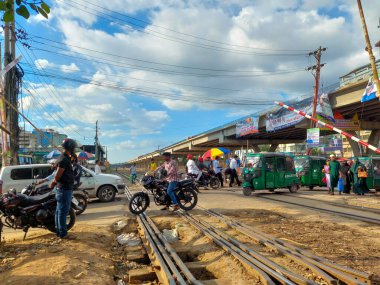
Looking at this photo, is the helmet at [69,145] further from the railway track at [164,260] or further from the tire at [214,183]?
the tire at [214,183]

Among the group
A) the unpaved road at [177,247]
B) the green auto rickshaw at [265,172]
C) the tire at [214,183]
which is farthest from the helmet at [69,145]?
the tire at [214,183]

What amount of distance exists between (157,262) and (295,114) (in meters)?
23.7

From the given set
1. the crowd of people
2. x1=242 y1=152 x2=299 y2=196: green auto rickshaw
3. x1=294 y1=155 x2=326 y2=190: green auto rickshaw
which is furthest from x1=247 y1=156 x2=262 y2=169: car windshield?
x1=294 y1=155 x2=326 y2=190: green auto rickshaw

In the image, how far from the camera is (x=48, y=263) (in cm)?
508

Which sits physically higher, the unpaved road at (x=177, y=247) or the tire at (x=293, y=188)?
the tire at (x=293, y=188)

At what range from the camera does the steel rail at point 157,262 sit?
448cm

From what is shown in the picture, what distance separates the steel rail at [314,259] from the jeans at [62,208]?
11.2 ft

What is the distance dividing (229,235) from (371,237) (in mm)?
2695

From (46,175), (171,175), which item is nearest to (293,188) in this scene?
(171,175)

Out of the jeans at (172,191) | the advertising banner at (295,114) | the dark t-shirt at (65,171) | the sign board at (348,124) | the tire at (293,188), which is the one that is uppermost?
the advertising banner at (295,114)

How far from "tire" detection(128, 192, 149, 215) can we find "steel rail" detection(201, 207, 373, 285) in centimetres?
315

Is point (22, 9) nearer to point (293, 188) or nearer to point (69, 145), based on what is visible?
point (69, 145)

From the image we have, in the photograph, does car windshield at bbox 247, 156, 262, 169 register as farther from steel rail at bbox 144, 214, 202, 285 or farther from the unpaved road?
steel rail at bbox 144, 214, 202, 285

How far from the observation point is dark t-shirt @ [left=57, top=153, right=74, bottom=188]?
6523mm
